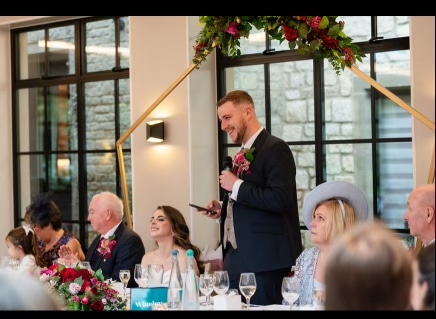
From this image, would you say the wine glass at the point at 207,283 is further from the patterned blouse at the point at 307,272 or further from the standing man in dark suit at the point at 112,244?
the standing man in dark suit at the point at 112,244

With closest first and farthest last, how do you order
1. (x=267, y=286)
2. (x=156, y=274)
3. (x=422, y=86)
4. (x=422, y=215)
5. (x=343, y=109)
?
(x=422, y=215) < (x=156, y=274) < (x=267, y=286) < (x=422, y=86) < (x=343, y=109)

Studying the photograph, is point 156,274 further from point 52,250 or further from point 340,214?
point 52,250

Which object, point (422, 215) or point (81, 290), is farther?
point (422, 215)

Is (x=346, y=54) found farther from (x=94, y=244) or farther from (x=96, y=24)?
(x=96, y=24)

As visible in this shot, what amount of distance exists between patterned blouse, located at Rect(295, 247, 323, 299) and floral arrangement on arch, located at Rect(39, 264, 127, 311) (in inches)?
32.5

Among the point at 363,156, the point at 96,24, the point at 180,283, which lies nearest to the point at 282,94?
the point at 363,156

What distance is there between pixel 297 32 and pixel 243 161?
2.47 ft

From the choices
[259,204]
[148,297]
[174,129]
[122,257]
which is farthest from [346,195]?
[174,129]

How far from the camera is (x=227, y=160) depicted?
203 inches

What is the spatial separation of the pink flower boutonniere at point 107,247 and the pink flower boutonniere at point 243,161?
121 cm

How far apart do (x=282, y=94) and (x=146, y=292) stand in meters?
3.87

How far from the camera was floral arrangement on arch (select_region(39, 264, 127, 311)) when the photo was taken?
3.66 meters

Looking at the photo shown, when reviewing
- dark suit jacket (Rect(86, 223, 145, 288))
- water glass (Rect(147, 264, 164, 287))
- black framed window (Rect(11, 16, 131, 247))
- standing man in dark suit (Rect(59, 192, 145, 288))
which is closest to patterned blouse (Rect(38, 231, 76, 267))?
standing man in dark suit (Rect(59, 192, 145, 288))

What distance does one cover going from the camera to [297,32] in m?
4.48
